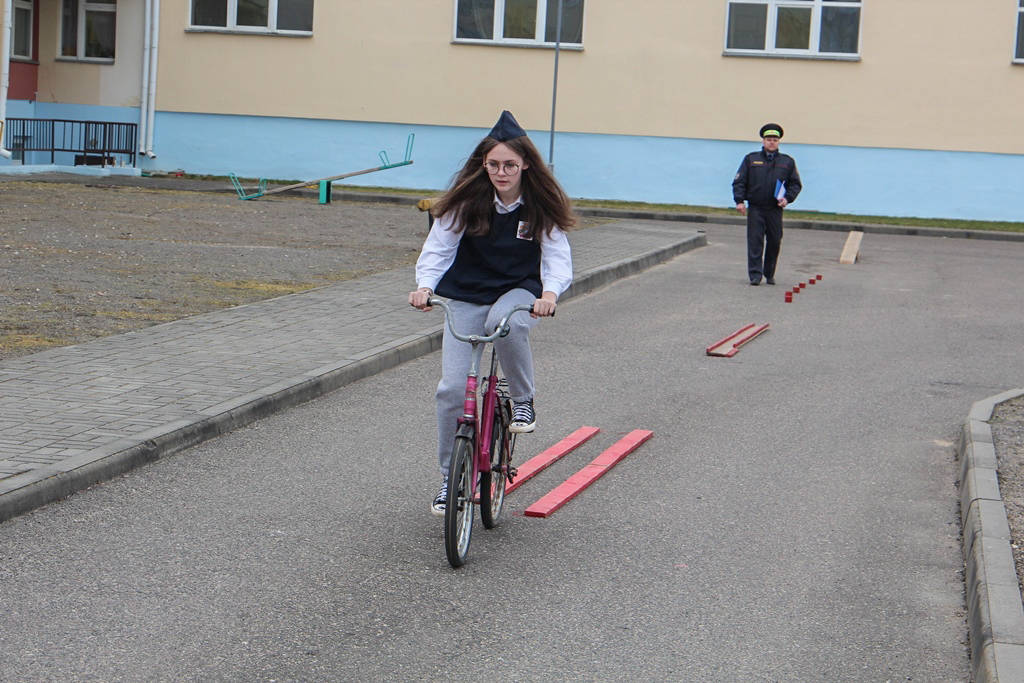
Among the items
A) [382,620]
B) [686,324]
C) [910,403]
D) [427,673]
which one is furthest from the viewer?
[686,324]

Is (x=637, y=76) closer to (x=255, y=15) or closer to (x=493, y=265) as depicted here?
(x=255, y=15)

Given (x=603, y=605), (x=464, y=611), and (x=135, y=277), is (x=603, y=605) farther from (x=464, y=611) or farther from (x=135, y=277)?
(x=135, y=277)

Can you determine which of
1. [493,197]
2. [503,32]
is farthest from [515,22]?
[493,197]

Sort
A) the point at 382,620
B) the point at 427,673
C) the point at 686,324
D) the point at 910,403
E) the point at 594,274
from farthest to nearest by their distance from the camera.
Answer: the point at 594,274 < the point at 686,324 < the point at 910,403 < the point at 382,620 < the point at 427,673

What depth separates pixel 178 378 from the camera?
851 centimetres

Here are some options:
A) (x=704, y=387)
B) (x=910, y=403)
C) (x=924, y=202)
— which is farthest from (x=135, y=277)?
(x=924, y=202)

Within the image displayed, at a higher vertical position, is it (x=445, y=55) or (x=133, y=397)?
(x=445, y=55)

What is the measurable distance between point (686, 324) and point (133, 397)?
20.7 feet

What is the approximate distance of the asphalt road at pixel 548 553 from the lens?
4504mm

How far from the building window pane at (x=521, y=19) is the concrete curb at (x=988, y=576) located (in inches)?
952

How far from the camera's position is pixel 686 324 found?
1286 centimetres

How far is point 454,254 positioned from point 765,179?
1117 cm

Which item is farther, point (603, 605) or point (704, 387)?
point (704, 387)

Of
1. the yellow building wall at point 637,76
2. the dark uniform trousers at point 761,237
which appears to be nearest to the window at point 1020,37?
the yellow building wall at point 637,76
